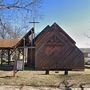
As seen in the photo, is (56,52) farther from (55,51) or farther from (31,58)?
(31,58)

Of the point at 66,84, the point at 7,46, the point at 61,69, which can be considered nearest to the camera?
the point at 66,84

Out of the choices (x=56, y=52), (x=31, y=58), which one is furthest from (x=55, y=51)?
(x=31, y=58)

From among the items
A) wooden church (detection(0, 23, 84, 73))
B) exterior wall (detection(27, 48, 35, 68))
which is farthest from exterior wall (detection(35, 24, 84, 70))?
exterior wall (detection(27, 48, 35, 68))

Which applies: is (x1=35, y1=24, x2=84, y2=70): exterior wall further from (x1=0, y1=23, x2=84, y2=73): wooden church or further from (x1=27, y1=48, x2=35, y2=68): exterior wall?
(x1=27, y1=48, x2=35, y2=68): exterior wall

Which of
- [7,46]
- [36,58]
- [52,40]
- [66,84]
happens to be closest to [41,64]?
[36,58]

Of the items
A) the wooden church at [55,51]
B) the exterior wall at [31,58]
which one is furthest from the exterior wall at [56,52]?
the exterior wall at [31,58]

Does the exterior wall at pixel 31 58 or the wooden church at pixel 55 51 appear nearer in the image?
the wooden church at pixel 55 51

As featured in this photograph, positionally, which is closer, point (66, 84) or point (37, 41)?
point (66, 84)

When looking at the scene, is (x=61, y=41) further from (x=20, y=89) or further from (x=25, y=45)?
(x=20, y=89)

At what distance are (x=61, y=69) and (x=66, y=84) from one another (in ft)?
55.1

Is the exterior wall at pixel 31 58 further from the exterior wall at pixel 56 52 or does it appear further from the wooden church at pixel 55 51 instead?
the exterior wall at pixel 56 52

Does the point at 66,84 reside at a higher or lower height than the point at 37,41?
lower

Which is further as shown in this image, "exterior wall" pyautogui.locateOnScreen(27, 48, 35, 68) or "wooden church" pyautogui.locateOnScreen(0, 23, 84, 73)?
"exterior wall" pyautogui.locateOnScreen(27, 48, 35, 68)

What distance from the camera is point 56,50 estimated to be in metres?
37.8
